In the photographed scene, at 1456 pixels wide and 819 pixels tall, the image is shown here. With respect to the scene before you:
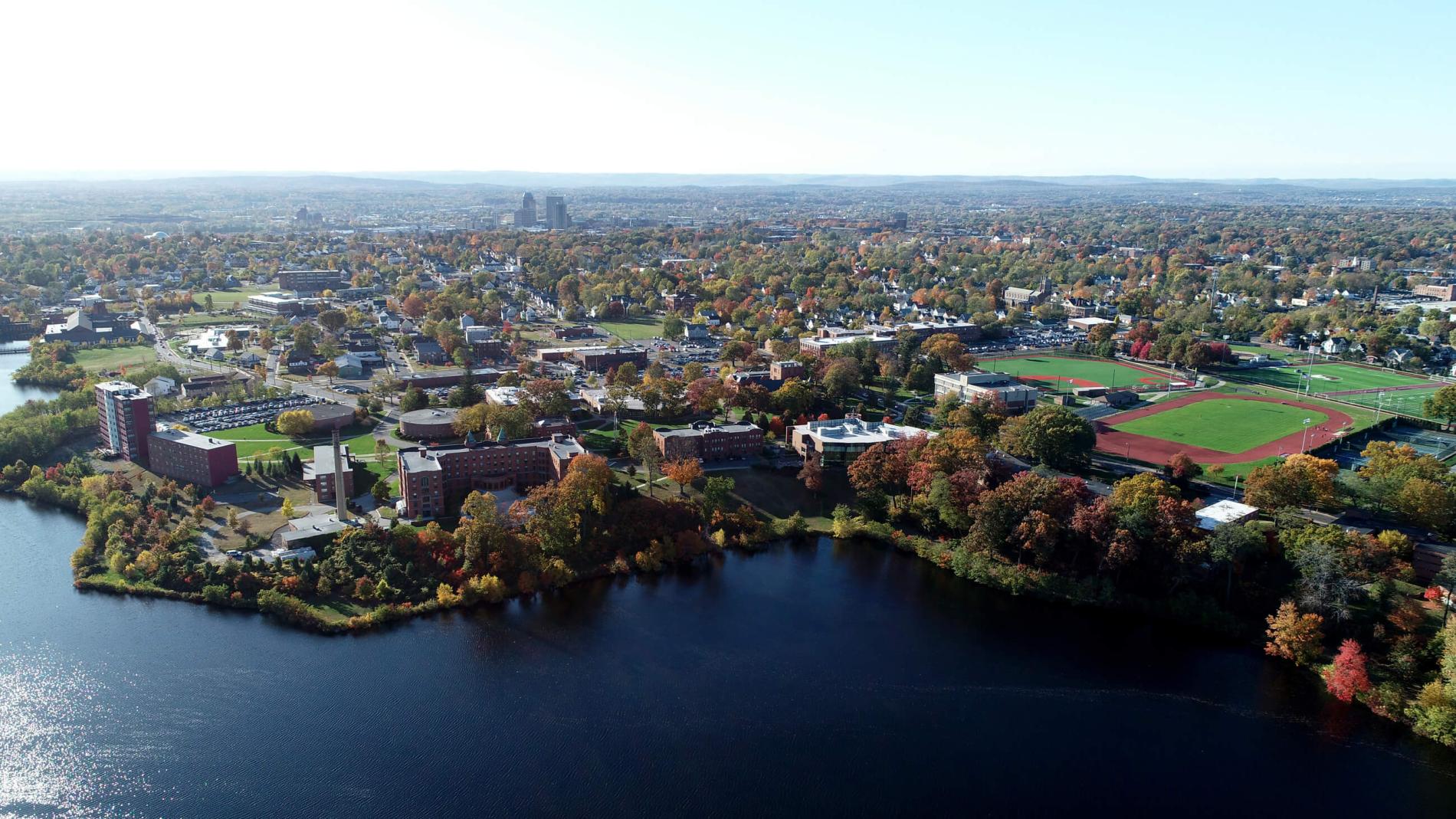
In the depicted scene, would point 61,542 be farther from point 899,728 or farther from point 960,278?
point 960,278

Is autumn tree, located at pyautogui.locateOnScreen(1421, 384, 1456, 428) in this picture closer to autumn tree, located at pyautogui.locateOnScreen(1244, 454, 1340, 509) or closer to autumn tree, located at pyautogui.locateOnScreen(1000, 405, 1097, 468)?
autumn tree, located at pyautogui.locateOnScreen(1244, 454, 1340, 509)

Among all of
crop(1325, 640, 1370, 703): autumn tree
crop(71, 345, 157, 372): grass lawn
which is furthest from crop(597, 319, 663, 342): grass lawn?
crop(1325, 640, 1370, 703): autumn tree

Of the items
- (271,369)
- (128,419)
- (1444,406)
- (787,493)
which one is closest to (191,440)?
(128,419)

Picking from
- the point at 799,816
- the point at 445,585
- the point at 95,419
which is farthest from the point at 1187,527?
the point at 95,419

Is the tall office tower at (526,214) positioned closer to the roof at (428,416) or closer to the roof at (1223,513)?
the roof at (428,416)

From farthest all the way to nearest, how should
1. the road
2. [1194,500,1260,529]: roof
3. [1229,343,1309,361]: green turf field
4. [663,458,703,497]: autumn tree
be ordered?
1. [1229,343,1309,361]: green turf field
2. the road
3. [663,458,703,497]: autumn tree
4. [1194,500,1260,529]: roof

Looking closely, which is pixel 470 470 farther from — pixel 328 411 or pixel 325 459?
pixel 328 411
